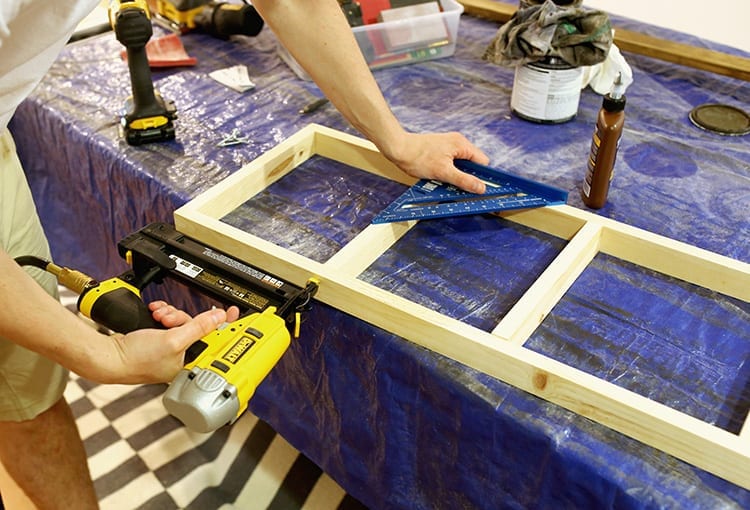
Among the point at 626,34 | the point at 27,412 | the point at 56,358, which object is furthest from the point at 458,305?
the point at 626,34

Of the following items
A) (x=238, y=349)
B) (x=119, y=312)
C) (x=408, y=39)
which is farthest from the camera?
(x=408, y=39)

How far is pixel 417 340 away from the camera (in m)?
0.97

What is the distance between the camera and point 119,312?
37.3 inches

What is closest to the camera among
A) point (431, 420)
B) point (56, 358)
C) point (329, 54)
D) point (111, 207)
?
point (56, 358)

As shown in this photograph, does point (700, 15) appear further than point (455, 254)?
Yes

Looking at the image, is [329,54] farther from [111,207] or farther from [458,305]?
[111,207]

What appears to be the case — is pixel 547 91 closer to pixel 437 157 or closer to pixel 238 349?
pixel 437 157

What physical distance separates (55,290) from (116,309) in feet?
1.56

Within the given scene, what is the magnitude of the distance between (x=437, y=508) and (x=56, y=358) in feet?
2.00

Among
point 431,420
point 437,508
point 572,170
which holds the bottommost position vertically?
point 437,508

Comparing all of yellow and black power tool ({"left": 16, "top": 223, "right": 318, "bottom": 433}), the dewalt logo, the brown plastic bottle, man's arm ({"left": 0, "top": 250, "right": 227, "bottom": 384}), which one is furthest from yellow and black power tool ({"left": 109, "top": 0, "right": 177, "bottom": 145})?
the brown plastic bottle

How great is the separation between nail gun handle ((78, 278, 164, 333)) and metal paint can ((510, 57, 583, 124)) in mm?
900

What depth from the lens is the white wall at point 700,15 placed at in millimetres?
2592

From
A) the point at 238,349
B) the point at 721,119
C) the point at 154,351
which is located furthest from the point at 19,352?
the point at 721,119
